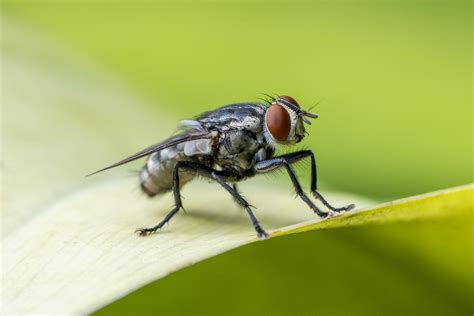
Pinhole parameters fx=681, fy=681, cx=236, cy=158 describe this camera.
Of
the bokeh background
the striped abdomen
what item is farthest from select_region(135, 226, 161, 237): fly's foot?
the striped abdomen

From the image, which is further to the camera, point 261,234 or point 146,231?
point 146,231

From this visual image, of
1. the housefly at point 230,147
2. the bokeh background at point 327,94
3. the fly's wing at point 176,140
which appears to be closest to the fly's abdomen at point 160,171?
the housefly at point 230,147

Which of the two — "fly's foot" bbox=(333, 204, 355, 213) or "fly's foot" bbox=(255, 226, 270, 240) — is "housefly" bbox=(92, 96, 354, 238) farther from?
"fly's foot" bbox=(255, 226, 270, 240)

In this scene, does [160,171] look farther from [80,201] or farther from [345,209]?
[345,209]

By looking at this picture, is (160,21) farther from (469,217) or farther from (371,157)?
(469,217)

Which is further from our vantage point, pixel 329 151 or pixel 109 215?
pixel 329 151

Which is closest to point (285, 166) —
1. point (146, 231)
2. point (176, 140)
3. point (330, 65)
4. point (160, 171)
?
point (176, 140)

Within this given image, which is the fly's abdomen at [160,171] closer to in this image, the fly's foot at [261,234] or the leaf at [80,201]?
the leaf at [80,201]

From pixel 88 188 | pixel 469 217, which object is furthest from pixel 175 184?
pixel 469 217
